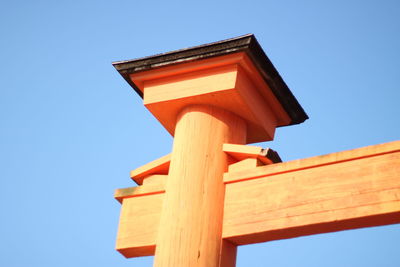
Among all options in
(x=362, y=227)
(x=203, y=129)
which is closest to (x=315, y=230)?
(x=362, y=227)

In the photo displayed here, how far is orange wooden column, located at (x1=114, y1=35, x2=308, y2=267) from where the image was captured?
2967 mm

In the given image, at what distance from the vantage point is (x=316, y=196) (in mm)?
2809

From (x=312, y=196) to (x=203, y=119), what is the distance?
0.79 m

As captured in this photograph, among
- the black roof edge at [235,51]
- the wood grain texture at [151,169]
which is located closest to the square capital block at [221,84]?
the black roof edge at [235,51]

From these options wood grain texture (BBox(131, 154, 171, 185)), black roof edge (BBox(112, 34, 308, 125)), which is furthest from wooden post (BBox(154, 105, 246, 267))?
black roof edge (BBox(112, 34, 308, 125))

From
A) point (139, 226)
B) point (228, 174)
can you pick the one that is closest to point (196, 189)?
point (228, 174)

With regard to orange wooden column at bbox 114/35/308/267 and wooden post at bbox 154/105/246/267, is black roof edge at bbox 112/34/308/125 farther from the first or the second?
wooden post at bbox 154/105/246/267

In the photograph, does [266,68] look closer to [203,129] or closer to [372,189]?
[203,129]

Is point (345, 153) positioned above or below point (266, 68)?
below

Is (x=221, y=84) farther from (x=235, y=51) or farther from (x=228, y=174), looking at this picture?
(x=228, y=174)

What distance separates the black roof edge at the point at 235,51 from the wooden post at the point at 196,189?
0.87ft

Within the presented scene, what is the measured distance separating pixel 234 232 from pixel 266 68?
91cm

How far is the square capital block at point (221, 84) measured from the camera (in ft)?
10.8

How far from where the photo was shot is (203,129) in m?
3.31
